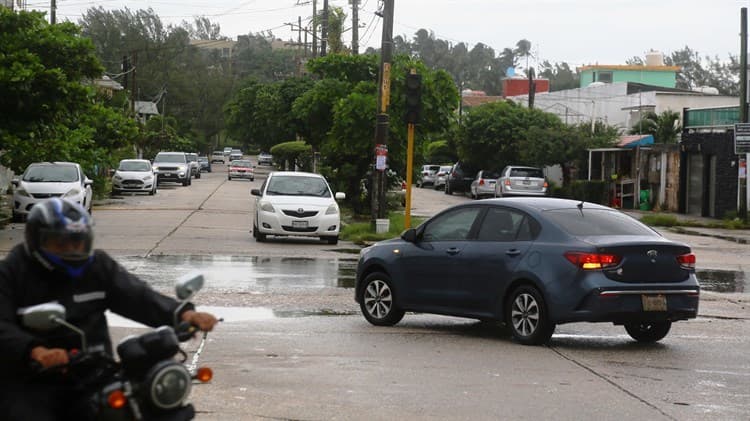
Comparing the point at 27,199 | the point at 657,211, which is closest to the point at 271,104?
the point at 657,211

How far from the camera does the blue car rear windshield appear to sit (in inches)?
480

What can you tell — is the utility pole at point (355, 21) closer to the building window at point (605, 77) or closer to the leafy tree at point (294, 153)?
the leafy tree at point (294, 153)

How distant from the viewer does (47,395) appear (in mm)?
4773

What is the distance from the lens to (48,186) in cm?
3089

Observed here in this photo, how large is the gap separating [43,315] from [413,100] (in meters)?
21.6

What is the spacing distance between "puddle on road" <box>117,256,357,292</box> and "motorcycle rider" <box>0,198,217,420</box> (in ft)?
37.5

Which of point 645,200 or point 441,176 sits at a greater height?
point 441,176

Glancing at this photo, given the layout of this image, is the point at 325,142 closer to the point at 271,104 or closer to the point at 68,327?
the point at 68,327

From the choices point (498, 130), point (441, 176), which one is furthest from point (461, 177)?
point (441, 176)

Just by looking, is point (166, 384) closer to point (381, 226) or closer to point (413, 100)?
point (413, 100)

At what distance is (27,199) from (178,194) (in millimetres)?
19328

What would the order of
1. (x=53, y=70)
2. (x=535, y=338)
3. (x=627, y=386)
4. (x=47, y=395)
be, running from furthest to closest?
(x=53, y=70)
(x=535, y=338)
(x=627, y=386)
(x=47, y=395)

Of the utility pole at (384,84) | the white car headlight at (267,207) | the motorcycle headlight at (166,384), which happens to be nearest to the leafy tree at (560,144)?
the utility pole at (384,84)

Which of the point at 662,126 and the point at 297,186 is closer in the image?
the point at 297,186
